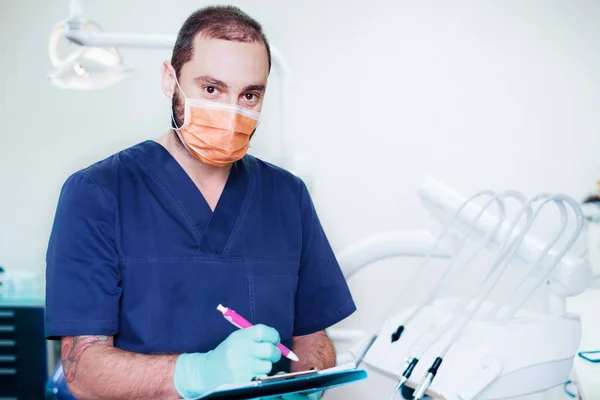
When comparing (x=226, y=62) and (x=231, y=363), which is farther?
(x=226, y=62)

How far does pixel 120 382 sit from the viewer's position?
112 centimetres

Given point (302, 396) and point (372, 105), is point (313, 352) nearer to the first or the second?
point (302, 396)

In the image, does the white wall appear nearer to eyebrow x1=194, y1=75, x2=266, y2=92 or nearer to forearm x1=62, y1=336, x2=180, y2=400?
eyebrow x1=194, y1=75, x2=266, y2=92

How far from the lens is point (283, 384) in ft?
3.03

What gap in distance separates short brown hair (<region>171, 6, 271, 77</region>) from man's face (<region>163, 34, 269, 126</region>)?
0.01m

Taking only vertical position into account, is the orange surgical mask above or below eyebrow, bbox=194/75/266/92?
below

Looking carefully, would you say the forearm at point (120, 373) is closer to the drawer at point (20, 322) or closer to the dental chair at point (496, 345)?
the dental chair at point (496, 345)

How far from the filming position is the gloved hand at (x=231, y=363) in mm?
1061

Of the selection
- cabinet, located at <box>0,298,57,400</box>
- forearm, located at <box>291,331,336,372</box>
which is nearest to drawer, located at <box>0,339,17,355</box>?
cabinet, located at <box>0,298,57,400</box>

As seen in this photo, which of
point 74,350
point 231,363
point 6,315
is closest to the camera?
point 231,363

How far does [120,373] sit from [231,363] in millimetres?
223

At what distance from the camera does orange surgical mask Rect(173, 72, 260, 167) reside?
127cm

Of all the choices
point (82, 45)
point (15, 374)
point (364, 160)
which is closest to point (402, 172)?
point (364, 160)

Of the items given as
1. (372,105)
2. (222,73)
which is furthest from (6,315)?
(372,105)
